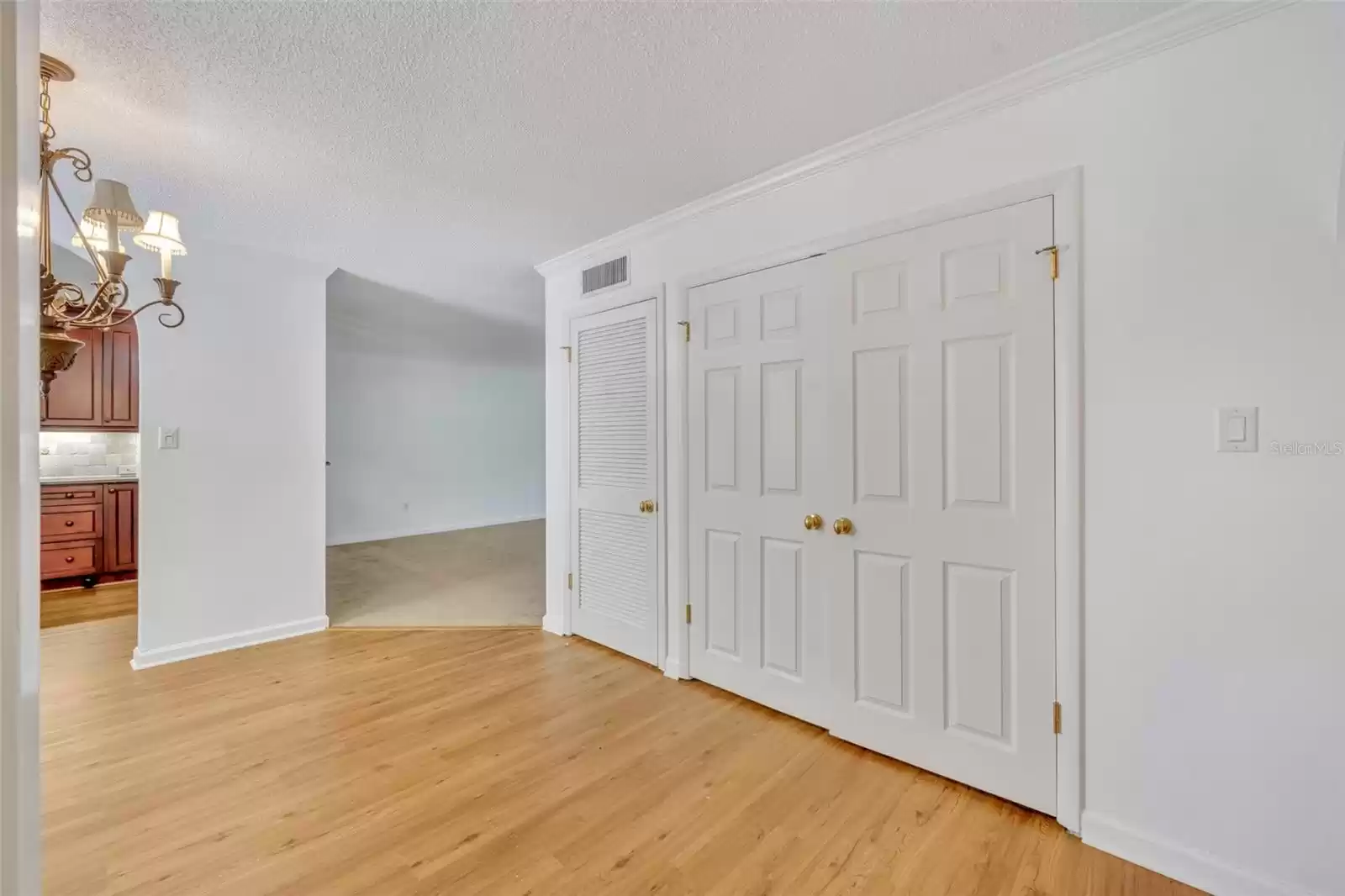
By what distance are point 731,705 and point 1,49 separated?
9.55 ft

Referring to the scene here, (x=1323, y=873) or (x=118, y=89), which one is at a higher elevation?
(x=118, y=89)

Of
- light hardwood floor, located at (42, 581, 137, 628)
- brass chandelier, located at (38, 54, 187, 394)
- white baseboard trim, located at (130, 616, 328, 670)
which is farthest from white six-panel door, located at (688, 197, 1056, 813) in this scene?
light hardwood floor, located at (42, 581, 137, 628)

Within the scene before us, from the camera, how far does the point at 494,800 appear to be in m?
2.04

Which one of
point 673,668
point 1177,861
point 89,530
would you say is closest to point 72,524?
point 89,530

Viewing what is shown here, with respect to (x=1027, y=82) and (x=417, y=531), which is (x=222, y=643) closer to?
(x=417, y=531)

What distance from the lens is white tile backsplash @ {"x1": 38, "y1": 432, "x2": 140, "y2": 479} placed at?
16.0ft

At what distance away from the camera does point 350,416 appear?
23.3ft

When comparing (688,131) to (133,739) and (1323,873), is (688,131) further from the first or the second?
(133,739)

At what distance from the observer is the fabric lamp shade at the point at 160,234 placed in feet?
6.77

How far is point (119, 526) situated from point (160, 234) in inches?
172

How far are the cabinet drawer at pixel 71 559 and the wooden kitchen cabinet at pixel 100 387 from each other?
969mm

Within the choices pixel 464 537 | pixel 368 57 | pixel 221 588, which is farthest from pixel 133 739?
pixel 464 537

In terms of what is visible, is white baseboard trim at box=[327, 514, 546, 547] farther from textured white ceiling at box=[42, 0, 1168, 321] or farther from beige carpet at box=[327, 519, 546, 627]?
textured white ceiling at box=[42, 0, 1168, 321]

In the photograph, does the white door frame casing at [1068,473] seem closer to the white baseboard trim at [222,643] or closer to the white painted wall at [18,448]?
the white painted wall at [18,448]
